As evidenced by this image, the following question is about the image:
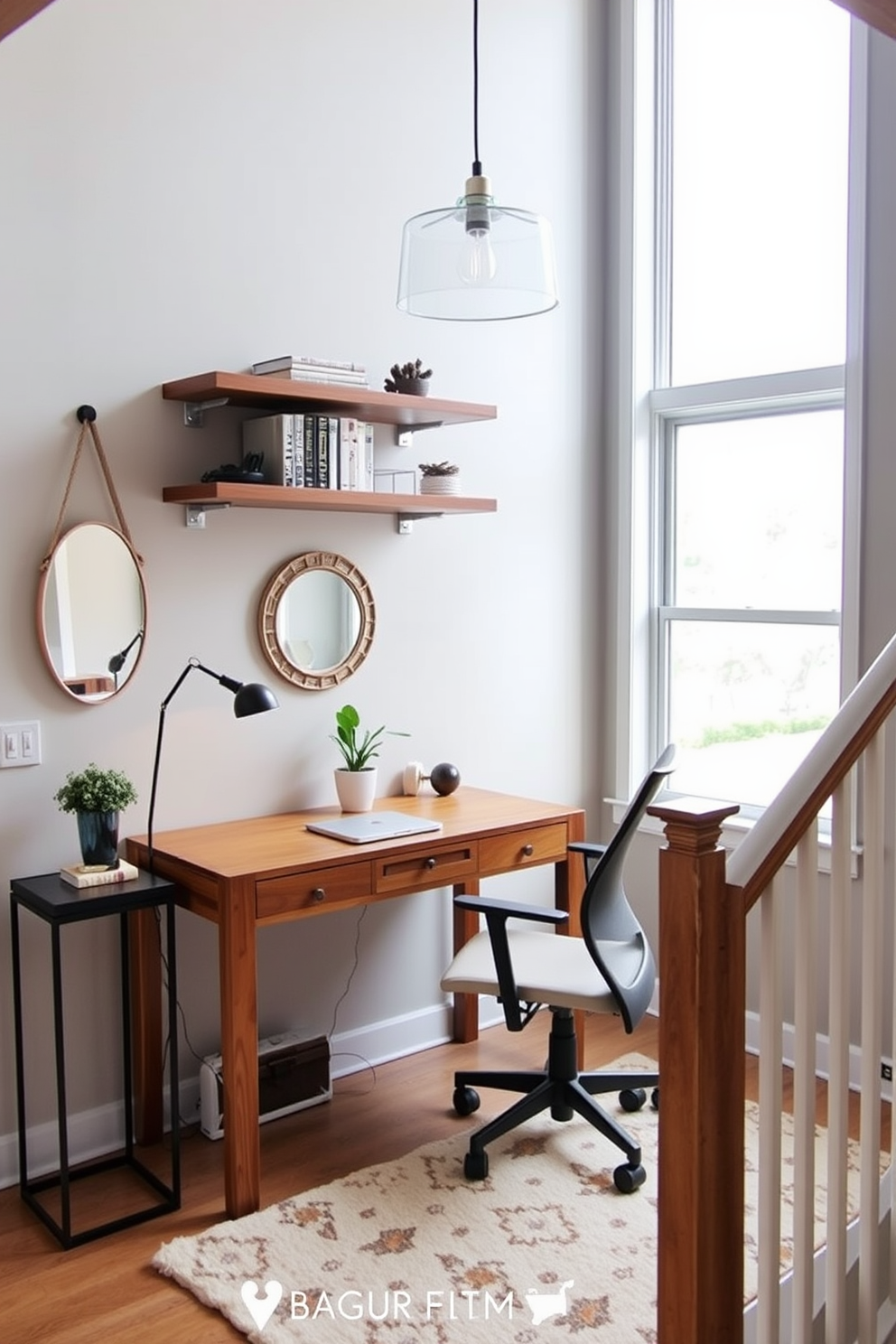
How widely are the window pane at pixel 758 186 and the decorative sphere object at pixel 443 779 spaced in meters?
1.58

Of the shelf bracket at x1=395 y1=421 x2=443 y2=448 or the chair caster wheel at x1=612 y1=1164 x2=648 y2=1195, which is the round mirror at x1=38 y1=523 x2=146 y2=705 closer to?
the shelf bracket at x1=395 y1=421 x2=443 y2=448

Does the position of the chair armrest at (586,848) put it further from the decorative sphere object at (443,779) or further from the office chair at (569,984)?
the decorative sphere object at (443,779)

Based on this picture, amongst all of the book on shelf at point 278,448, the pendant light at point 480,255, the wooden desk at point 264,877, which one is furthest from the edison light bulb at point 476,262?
the wooden desk at point 264,877

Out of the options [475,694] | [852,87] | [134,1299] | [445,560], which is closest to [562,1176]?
[134,1299]

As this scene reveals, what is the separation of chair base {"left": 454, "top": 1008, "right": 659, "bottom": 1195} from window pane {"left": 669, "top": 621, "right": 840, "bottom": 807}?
98cm

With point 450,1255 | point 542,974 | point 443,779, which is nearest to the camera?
point 450,1255

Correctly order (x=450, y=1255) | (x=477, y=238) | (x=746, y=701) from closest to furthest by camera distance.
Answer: (x=477, y=238), (x=450, y=1255), (x=746, y=701)

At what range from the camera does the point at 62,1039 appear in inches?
107

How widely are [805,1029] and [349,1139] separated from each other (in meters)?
1.74

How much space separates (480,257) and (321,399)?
2.65 ft

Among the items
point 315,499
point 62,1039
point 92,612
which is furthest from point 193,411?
point 62,1039

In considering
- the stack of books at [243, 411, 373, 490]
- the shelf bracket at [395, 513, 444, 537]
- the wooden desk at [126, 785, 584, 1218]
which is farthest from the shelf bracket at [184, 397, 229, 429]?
the wooden desk at [126, 785, 584, 1218]

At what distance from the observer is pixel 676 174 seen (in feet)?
13.3

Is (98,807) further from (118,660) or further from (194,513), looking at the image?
(194,513)
